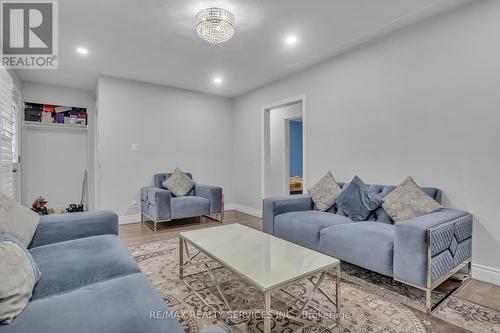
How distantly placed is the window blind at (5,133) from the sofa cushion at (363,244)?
3916 mm

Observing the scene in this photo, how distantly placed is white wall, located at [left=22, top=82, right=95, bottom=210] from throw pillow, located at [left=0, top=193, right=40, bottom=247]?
370 centimetres

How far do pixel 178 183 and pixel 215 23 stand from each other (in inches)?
114

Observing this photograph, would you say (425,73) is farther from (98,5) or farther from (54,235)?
(54,235)

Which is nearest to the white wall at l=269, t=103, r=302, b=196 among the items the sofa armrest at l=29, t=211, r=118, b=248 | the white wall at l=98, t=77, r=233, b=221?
the white wall at l=98, t=77, r=233, b=221

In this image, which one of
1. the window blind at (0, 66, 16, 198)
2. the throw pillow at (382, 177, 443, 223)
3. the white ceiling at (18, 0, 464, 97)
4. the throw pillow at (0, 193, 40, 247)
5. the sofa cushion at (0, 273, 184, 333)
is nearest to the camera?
the sofa cushion at (0, 273, 184, 333)

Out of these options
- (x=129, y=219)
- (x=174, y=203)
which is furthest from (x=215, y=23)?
(x=129, y=219)

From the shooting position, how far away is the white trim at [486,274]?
226 centimetres

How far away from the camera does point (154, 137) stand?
4.86 m

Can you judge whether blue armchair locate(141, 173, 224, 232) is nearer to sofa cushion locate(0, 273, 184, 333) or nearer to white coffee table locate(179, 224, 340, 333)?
white coffee table locate(179, 224, 340, 333)

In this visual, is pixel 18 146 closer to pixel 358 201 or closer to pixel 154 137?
pixel 154 137

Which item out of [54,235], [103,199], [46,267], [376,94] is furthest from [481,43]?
[103,199]

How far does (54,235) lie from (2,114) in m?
2.30

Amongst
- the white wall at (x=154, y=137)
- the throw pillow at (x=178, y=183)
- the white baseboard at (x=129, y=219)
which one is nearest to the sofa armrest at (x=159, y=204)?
the throw pillow at (x=178, y=183)

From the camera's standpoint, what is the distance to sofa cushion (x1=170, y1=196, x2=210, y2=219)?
4129mm
